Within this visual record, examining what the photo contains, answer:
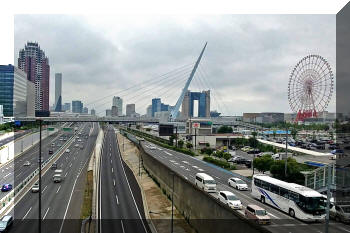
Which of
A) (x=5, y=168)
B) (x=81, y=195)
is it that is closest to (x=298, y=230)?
(x=81, y=195)

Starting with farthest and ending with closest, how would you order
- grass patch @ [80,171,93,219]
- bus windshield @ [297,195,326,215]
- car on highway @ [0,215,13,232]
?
grass patch @ [80,171,93,219], car on highway @ [0,215,13,232], bus windshield @ [297,195,326,215]

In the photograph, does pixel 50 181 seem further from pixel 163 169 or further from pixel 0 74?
pixel 0 74

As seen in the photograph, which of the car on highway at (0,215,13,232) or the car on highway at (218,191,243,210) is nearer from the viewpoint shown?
the car on highway at (218,191,243,210)

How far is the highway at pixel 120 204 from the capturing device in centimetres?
1897

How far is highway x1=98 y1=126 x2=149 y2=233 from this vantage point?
18969mm

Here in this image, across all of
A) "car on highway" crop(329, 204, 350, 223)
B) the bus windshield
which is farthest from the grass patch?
"car on highway" crop(329, 204, 350, 223)

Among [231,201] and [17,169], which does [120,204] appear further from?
[17,169]

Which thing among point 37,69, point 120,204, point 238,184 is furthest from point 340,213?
point 37,69

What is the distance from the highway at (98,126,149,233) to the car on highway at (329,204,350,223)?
11.3 metres

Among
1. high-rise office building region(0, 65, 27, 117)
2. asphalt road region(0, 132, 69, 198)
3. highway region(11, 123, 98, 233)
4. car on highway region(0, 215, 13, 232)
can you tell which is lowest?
highway region(11, 123, 98, 233)

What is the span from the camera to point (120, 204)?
24156mm

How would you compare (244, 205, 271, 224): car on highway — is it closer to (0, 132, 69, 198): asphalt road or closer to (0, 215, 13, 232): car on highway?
(0, 215, 13, 232): car on highway

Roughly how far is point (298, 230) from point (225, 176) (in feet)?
49.9

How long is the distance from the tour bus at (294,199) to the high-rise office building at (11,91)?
86003mm
